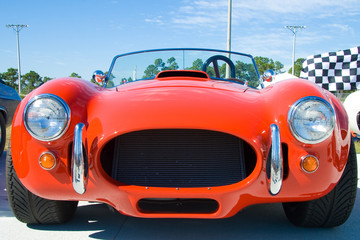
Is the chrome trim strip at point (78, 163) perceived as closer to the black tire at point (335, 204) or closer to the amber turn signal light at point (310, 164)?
the amber turn signal light at point (310, 164)

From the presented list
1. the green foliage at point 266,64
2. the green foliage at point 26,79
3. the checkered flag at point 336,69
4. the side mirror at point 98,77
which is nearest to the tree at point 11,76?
the green foliage at point 26,79

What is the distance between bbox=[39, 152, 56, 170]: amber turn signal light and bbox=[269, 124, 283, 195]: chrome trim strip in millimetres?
1016

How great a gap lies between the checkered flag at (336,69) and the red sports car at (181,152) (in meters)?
8.04

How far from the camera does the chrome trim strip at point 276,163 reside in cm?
158

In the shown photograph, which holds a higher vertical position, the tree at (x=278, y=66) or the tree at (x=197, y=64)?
the tree at (x=197, y=64)

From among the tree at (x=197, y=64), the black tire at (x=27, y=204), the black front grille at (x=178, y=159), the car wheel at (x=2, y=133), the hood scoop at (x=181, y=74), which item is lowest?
the car wheel at (x=2, y=133)

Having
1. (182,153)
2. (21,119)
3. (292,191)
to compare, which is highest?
(21,119)

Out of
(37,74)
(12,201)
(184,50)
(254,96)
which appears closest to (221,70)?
(184,50)

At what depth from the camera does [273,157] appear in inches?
62.3

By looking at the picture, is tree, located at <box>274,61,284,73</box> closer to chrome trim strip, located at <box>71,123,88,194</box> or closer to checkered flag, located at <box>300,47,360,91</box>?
checkered flag, located at <box>300,47,360,91</box>

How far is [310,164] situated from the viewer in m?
1.69

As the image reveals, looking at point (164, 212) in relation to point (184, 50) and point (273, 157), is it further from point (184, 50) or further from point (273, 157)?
point (184, 50)

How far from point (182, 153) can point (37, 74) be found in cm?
4679

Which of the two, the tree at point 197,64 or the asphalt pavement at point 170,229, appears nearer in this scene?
the asphalt pavement at point 170,229
